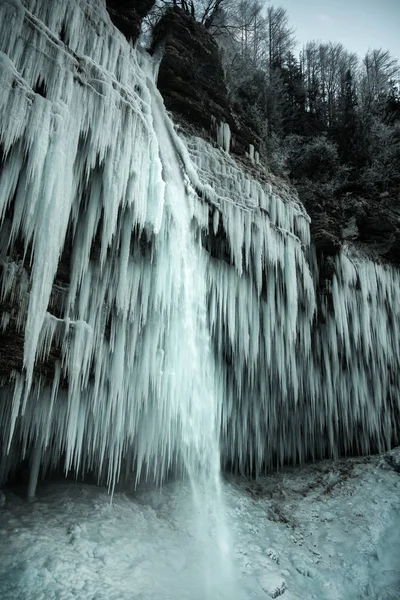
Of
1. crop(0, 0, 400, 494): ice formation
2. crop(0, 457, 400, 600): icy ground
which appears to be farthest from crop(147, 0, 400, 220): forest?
crop(0, 457, 400, 600): icy ground

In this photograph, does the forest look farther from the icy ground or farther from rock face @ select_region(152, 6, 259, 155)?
the icy ground

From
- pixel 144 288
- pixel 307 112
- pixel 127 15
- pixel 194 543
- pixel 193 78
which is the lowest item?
pixel 194 543

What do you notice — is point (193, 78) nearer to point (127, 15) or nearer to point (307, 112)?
point (127, 15)

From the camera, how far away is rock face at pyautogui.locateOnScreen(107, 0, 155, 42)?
5577 millimetres

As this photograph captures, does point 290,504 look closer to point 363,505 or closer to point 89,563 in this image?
point 363,505

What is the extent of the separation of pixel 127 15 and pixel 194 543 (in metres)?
8.56

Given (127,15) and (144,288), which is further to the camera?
(127,15)

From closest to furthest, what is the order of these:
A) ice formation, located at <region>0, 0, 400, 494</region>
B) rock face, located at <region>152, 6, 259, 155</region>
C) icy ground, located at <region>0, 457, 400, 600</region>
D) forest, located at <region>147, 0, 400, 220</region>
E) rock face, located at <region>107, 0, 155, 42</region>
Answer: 1. ice formation, located at <region>0, 0, 400, 494</region>
2. icy ground, located at <region>0, 457, 400, 600</region>
3. rock face, located at <region>107, 0, 155, 42</region>
4. rock face, located at <region>152, 6, 259, 155</region>
5. forest, located at <region>147, 0, 400, 220</region>

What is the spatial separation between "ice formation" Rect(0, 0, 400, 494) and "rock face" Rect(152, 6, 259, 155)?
40 cm

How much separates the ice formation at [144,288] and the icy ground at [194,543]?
0.80 meters

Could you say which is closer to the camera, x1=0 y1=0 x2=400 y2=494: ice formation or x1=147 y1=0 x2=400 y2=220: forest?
x1=0 y1=0 x2=400 y2=494: ice formation

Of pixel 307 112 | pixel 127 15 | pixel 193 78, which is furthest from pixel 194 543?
pixel 307 112

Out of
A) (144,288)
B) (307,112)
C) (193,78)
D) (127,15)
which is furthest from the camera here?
(307,112)

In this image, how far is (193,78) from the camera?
6625mm
